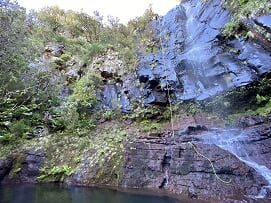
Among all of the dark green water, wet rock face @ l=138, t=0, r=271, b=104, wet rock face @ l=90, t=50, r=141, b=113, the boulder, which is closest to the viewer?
the dark green water

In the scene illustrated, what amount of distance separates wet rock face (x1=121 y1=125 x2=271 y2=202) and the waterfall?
0.08 meters

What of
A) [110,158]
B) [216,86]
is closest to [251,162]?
[216,86]

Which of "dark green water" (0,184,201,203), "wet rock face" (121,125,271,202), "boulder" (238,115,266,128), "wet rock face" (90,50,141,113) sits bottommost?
"dark green water" (0,184,201,203)

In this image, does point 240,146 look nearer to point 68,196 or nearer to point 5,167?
point 68,196

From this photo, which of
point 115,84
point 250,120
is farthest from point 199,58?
point 115,84

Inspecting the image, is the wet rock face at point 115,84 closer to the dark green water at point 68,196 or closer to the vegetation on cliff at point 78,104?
the vegetation on cliff at point 78,104

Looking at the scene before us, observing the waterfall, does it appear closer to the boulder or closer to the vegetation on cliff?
the boulder

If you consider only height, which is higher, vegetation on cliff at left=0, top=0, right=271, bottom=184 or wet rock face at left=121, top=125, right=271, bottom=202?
vegetation on cliff at left=0, top=0, right=271, bottom=184

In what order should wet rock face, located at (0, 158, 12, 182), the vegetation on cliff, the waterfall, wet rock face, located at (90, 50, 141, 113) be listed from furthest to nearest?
1. wet rock face, located at (90, 50, 141, 113)
2. wet rock face, located at (0, 158, 12, 182)
3. the vegetation on cliff
4. the waterfall

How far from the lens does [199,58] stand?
37.3 feet

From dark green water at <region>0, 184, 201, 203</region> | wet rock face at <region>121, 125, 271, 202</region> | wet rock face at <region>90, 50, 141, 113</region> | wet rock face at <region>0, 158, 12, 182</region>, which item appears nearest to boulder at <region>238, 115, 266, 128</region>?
wet rock face at <region>121, 125, 271, 202</region>

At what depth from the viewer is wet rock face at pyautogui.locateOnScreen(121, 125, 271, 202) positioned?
7035mm

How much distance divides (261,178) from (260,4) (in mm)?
6361

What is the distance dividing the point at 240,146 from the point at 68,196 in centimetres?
517
